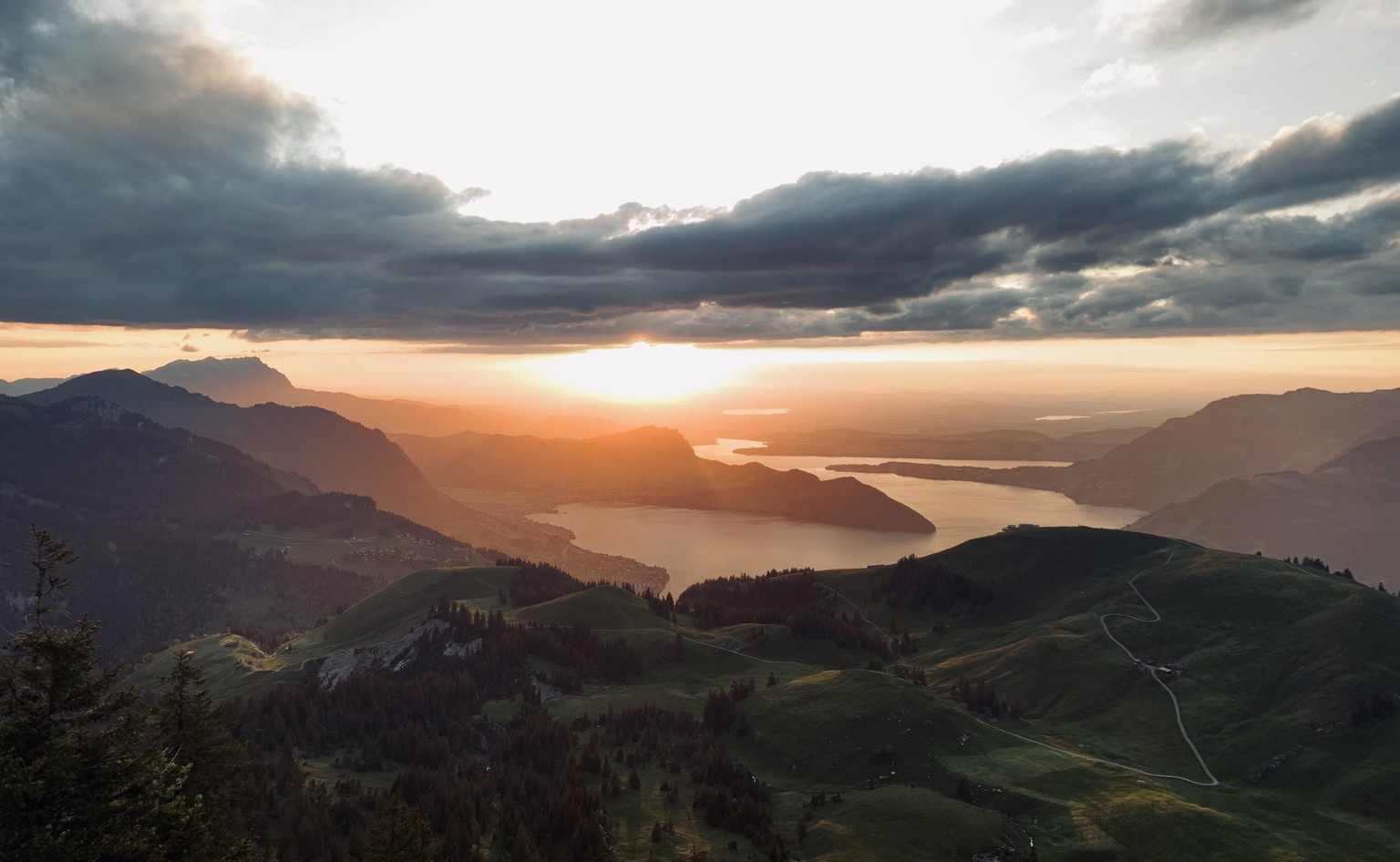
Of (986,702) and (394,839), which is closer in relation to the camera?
(394,839)

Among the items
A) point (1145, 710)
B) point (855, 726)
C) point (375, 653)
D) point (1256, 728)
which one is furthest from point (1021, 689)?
point (375, 653)

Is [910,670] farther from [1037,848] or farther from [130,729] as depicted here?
[130,729]

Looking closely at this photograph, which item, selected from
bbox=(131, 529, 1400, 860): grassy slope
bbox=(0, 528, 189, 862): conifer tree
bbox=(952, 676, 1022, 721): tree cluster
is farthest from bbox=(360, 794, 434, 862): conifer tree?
bbox=(952, 676, 1022, 721): tree cluster

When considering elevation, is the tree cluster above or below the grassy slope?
below

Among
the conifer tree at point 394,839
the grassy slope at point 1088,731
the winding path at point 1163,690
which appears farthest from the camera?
the winding path at point 1163,690

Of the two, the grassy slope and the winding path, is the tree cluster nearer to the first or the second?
the grassy slope

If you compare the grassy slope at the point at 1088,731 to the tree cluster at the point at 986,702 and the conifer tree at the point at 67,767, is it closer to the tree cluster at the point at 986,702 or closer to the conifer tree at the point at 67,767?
the tree cluster at the point at 986,702

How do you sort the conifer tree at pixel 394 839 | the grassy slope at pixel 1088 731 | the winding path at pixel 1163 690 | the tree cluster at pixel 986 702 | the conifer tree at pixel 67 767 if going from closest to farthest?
the conifer tree at pixel 67 767 < the conifer tree at pixel 394 839 < the grassy slope at pixel 1088 731 < the winding path at pixel 1163 690 < the tree cluster at pixel 986 702

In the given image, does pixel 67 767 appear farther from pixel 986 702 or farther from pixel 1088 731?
pixel 1088 731

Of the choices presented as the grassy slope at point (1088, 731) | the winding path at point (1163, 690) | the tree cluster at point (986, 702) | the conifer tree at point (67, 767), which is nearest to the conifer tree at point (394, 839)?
the conifer tree at point (67, 767)

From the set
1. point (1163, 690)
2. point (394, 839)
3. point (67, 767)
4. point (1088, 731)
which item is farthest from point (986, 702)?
point (67, 767)

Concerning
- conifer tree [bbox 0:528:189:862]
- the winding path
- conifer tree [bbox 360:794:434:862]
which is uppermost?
conifer tree [bbox 0:528:189:862]
